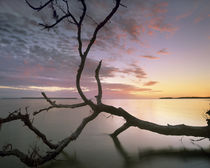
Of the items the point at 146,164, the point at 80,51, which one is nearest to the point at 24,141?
the point at 80,51

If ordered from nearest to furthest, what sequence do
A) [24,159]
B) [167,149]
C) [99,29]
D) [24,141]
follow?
[24,159], [99,29], [167,149], [24,141]

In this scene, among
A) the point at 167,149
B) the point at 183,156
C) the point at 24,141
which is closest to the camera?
the point at 183,156

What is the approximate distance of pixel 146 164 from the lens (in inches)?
183

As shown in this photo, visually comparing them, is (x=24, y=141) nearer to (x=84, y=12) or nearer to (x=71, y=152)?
(x=71, y=152)

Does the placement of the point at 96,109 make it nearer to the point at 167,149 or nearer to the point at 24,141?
the point at 167,149

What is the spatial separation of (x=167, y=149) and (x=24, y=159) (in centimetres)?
527

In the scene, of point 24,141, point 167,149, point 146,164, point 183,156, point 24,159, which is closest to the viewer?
point 24,159

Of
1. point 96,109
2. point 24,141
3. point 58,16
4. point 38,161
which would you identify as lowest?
point 24,141

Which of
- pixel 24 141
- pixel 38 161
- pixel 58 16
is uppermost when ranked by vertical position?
pixel 58 16

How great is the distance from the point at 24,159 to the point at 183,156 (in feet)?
16.9

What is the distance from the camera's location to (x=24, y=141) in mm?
7387

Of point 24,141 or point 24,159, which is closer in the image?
point 24,159

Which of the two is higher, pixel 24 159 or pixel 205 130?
pixel 205 130

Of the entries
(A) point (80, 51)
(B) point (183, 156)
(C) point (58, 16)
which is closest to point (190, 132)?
(B) point (183, 156)
